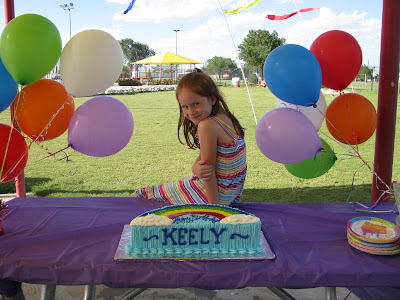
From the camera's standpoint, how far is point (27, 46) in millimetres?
1777

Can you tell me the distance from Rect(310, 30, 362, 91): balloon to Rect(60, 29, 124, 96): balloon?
1146 mm

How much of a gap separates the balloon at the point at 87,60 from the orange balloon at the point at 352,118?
51.3 inches

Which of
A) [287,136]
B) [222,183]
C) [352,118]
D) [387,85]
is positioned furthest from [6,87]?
[387,85]

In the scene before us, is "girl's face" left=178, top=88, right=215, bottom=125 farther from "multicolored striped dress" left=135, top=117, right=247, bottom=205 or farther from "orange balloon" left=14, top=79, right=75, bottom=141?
"orange balloon" left=14, top=79, right=75, bottom=141

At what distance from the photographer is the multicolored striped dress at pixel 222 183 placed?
6.31 ft

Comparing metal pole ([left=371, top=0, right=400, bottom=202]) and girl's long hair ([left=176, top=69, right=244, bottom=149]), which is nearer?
girl's long hair ([left=176, top=69, right=244, bottom=149])

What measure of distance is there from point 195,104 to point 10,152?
92 cm

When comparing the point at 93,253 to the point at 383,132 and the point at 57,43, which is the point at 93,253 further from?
the point at 383,132

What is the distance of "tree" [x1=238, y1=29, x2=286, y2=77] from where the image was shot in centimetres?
3525

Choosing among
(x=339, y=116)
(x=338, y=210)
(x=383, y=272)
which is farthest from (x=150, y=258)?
(x=339, y=116)

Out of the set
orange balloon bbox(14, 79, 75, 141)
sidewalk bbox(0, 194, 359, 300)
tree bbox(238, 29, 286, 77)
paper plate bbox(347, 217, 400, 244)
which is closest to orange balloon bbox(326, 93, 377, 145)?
paper plate bbox(347, 217, 400, 244)

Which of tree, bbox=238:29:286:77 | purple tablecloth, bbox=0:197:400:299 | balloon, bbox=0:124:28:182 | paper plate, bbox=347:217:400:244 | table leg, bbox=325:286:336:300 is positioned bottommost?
table leg, bbox=325:286:336:300

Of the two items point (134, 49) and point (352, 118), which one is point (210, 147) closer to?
point (352, 118)

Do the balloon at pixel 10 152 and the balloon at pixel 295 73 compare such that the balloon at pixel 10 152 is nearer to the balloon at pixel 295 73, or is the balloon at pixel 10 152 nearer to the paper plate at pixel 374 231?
the balloon at pixel 295 73
